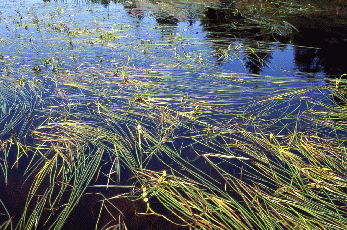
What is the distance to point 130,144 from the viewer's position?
88.8 inches

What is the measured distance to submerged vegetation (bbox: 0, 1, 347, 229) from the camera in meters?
1.69

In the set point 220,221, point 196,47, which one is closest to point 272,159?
point 220,221

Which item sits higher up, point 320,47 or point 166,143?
point 320,47

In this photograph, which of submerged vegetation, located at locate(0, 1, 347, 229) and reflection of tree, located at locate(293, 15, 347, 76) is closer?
submerged vegetation, located at locate(0, 1, 347, 229)

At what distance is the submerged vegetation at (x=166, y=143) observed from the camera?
169cm

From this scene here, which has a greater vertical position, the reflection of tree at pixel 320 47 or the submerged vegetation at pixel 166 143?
the reflection of tree at pixel 320 47

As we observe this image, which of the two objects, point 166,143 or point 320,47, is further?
point 320,47

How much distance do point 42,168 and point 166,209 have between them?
109 cm

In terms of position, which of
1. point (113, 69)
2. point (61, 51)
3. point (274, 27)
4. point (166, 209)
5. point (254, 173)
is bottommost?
point (166, 209)

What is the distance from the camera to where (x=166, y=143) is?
2.28 metres

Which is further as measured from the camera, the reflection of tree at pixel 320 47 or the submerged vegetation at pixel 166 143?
the reflection of tree at pixel 320 47

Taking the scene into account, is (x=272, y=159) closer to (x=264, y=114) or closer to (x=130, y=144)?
(x=264, y=114)

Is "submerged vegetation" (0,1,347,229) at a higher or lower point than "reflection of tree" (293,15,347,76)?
lower

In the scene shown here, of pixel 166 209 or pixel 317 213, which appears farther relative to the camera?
pixel 166 209
